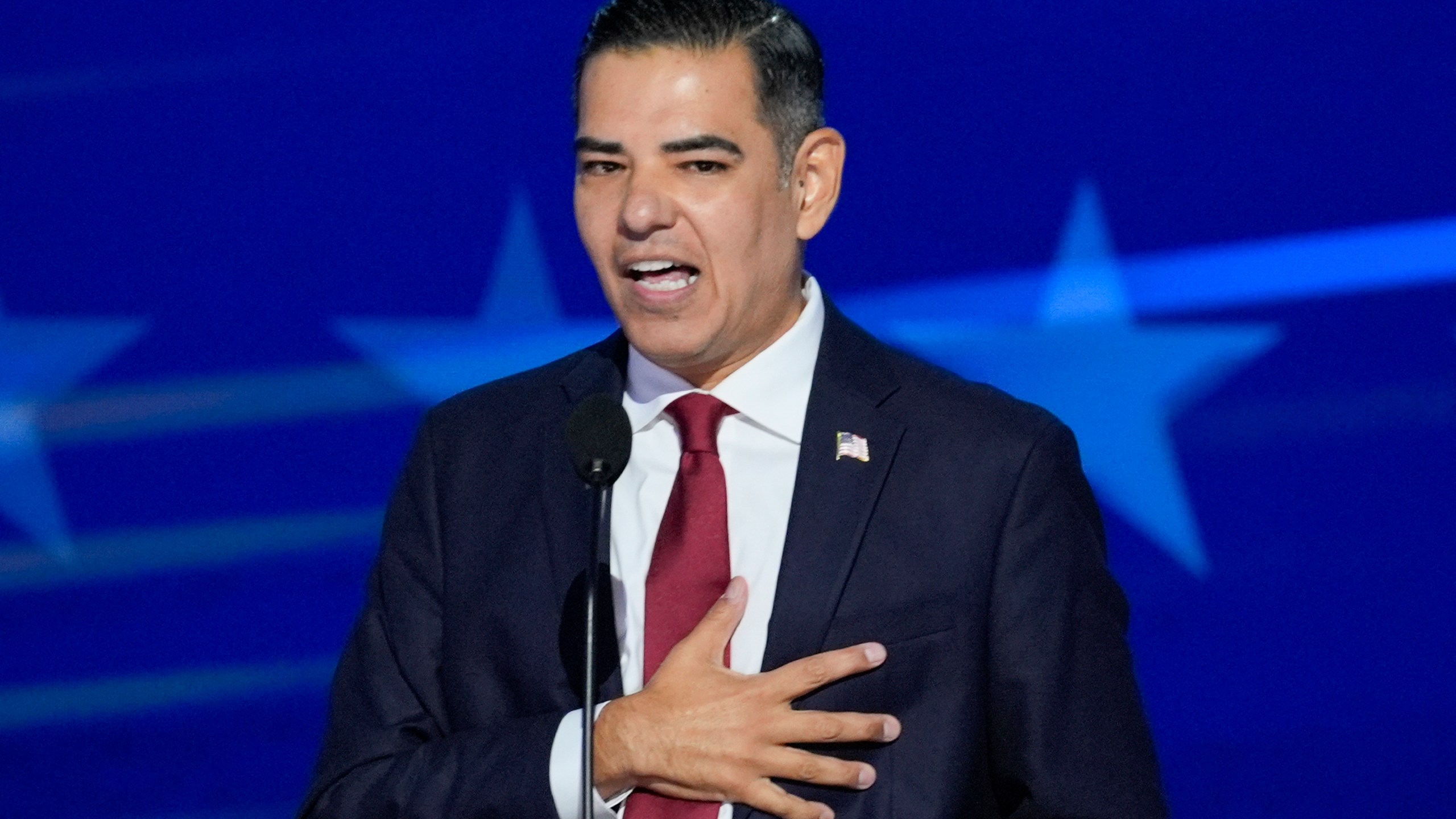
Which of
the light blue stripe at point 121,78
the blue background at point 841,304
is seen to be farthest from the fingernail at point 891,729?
the light blue stripe at point 121,78

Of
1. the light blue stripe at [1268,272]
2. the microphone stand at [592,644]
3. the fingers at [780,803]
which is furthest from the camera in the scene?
the light blue stripe at [1268,272]

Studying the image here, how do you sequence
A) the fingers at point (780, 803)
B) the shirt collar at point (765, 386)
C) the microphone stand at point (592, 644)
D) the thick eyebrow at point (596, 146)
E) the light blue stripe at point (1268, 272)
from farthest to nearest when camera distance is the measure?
the light blue stripe at point (1268, 272) < the shirt collar at point (765, 386) < the thick eyebrow at point (596, 146) < the fingers at point (780, 803) < the microphone stand at point (592, 644)

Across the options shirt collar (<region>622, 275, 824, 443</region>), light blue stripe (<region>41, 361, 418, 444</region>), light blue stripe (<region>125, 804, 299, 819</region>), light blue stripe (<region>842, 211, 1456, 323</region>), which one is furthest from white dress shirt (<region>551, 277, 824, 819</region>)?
light blue stripe (<region>125, 804, 299, 819</region>)

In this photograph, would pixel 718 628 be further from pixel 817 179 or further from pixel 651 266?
pixel 817 179

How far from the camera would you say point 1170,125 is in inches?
98.6

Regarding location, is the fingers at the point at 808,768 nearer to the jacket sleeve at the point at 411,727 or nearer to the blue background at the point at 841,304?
the jacket sleeve at the point at 411,727

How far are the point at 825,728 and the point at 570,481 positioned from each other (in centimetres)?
38

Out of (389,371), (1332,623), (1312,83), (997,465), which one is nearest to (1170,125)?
(1312,83)

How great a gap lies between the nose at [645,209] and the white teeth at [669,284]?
0.18 feet

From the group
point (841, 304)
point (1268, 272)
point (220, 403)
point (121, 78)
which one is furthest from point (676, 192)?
point (121, 78)

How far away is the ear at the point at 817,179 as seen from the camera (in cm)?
188

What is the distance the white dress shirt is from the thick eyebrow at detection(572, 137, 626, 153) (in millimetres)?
244

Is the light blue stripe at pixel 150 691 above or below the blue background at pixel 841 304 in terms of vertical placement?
below

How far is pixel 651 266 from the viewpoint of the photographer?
176 centimetres
